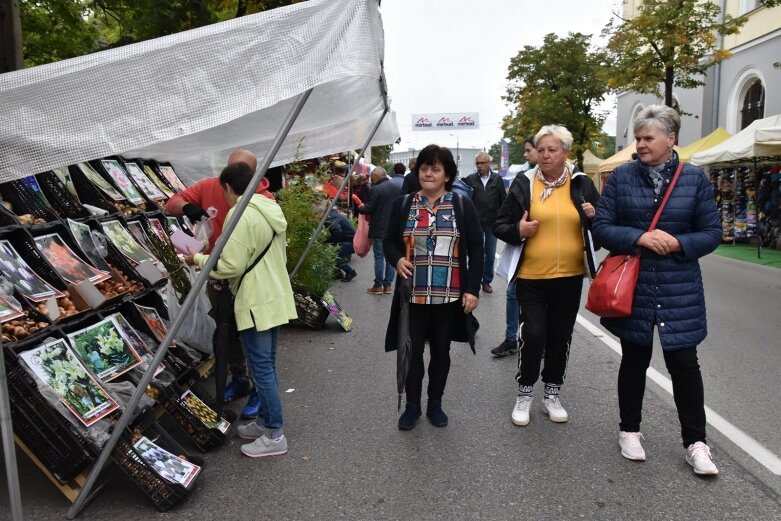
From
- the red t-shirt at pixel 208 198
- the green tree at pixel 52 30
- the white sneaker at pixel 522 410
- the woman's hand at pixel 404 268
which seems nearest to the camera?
the woman's hand at pixel 404 268

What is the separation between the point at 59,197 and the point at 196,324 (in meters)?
1.27

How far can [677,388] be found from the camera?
3537mm

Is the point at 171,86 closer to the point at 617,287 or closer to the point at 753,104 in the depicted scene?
the point at 617,287

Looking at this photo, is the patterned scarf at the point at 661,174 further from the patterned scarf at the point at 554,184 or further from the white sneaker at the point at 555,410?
the white sneaker at the point at 555,410

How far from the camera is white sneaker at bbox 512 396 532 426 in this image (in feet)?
13.8

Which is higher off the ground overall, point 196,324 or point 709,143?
point 709,143

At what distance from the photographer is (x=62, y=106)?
2664mm

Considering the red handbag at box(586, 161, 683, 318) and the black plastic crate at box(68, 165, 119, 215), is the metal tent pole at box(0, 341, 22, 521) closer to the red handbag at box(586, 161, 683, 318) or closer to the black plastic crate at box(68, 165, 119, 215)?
the black plastic crate at box(68, 165, 119, 215)

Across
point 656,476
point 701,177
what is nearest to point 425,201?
point 701,177

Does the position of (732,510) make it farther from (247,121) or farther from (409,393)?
(247,121)

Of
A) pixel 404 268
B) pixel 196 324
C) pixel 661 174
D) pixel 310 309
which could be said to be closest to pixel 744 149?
pixel 310 309

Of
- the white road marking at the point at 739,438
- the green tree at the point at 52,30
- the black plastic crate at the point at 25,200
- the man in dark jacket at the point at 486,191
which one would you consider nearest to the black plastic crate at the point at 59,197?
the black plastic crate at the point at 25,200

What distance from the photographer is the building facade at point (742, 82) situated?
20406mm

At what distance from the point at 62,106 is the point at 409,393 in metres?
2.67
